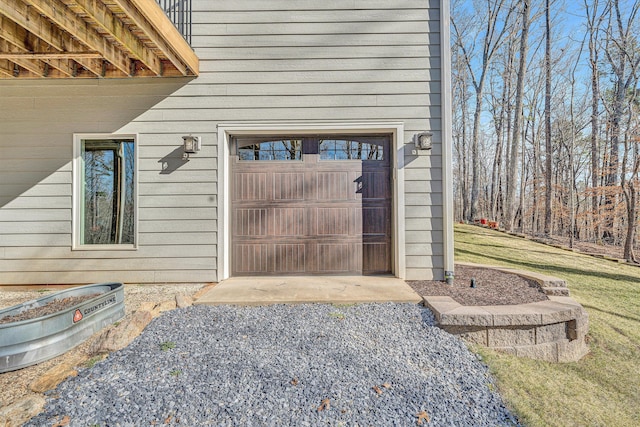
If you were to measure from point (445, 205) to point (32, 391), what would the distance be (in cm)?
402

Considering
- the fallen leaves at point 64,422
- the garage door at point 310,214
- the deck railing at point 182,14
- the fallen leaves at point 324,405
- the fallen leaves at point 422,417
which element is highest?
the deck railing at point 182,14

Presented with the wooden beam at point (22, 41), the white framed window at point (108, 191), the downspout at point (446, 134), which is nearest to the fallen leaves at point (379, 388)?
the downspout at point (446, 134)

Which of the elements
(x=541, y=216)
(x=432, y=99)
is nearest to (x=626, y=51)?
(x=541, y=216)

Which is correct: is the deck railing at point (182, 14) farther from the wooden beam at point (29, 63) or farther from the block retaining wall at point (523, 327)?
the block retaining wall at point (523, 327)

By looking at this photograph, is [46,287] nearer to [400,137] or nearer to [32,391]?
[32,391]

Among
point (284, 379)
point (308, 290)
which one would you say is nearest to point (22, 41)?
point (308, 290)

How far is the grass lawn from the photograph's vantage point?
1.80 m

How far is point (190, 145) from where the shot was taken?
3.62 meters

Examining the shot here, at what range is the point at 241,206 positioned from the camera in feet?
12.9

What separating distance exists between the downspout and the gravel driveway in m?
1.50

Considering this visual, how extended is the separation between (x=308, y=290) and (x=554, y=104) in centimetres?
1321

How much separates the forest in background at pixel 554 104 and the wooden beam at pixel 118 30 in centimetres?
936

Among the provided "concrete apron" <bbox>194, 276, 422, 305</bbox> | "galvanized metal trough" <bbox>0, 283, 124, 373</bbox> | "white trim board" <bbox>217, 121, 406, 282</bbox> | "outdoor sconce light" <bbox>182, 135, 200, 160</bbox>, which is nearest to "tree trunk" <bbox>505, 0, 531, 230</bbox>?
"white trim board" <bbox>217, 121, 406, 282</bbox>

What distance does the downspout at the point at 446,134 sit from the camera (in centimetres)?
366
